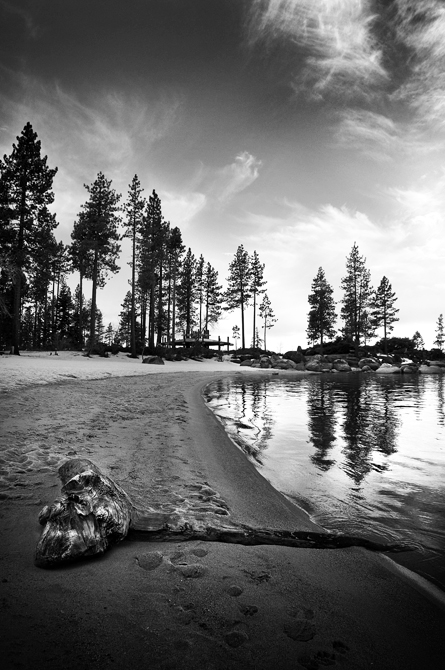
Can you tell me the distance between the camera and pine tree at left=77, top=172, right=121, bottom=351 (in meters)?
29.2

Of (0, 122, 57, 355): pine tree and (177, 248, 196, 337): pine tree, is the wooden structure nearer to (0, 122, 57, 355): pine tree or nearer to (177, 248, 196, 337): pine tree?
(177, 248, 196, 337): pine tree

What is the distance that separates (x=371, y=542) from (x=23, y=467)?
10.7 ft

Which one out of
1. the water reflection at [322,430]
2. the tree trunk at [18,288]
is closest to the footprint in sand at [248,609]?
the water reflection at [322,430]

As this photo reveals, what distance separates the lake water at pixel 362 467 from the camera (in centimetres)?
270

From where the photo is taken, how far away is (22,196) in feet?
80.5

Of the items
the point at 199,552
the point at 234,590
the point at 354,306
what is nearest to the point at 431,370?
the point at 354,306

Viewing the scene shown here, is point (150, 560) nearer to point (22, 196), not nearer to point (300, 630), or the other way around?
point (300, 630)

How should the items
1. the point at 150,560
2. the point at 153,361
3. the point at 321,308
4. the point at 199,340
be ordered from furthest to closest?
the point at 321,308 < the point at 199,340 < the point at 153,361 < the point at 150,560

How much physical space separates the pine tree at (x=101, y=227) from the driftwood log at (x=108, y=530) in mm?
28880

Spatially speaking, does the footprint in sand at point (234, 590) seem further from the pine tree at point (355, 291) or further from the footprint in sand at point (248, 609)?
the pine tree at point (355, 291)

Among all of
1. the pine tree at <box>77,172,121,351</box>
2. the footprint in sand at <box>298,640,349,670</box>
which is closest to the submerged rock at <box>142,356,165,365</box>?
the pine tree at <box>77,172,121,351</box>

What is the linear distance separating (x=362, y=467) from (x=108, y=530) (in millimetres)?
3419

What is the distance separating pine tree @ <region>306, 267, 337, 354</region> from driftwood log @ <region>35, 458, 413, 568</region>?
5919cm

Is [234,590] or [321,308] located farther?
[321,308]
